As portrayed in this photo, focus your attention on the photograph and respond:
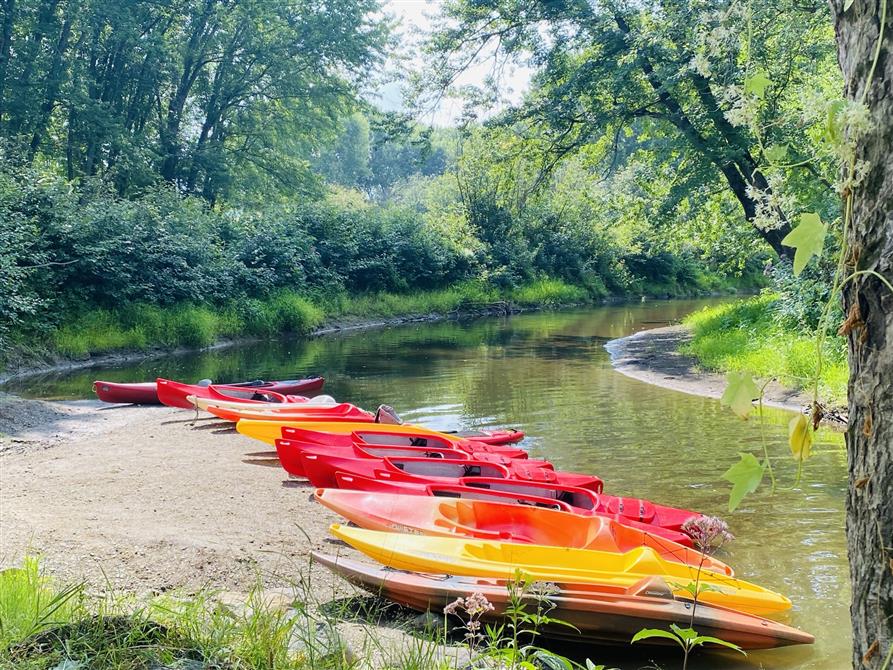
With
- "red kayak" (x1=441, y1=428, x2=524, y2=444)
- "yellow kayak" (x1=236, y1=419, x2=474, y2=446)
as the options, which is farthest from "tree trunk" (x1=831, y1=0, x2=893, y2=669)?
"red kayak" (x1=441, y1=428, x2=524, y2=444)

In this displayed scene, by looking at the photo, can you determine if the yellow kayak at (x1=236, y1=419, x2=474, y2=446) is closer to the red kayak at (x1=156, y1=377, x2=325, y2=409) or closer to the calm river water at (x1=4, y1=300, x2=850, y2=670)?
the calm river water at (x1=4, y1=300, x2=850, y2=670)

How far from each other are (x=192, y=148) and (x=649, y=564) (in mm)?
30794

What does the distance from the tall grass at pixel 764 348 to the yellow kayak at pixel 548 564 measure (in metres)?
4.74

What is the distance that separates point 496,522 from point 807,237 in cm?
461

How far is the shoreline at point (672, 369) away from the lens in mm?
12133

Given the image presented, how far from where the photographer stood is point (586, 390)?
45.9ft

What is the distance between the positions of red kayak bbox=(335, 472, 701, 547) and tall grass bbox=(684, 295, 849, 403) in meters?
3.47

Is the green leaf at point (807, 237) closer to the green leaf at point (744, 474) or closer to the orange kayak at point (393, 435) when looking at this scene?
the green leaf at point (744, 474)

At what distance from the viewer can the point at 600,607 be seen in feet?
14.1

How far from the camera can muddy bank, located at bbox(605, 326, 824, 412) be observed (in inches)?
482

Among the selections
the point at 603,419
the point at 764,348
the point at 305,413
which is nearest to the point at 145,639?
the point at 305,413

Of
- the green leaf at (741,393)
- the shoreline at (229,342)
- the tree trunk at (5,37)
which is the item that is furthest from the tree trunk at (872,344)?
the tree trunk at (5,37)

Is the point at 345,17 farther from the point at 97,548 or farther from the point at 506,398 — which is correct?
the point at 97,548

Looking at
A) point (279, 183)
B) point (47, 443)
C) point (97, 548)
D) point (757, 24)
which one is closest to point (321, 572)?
point (97, 548)
